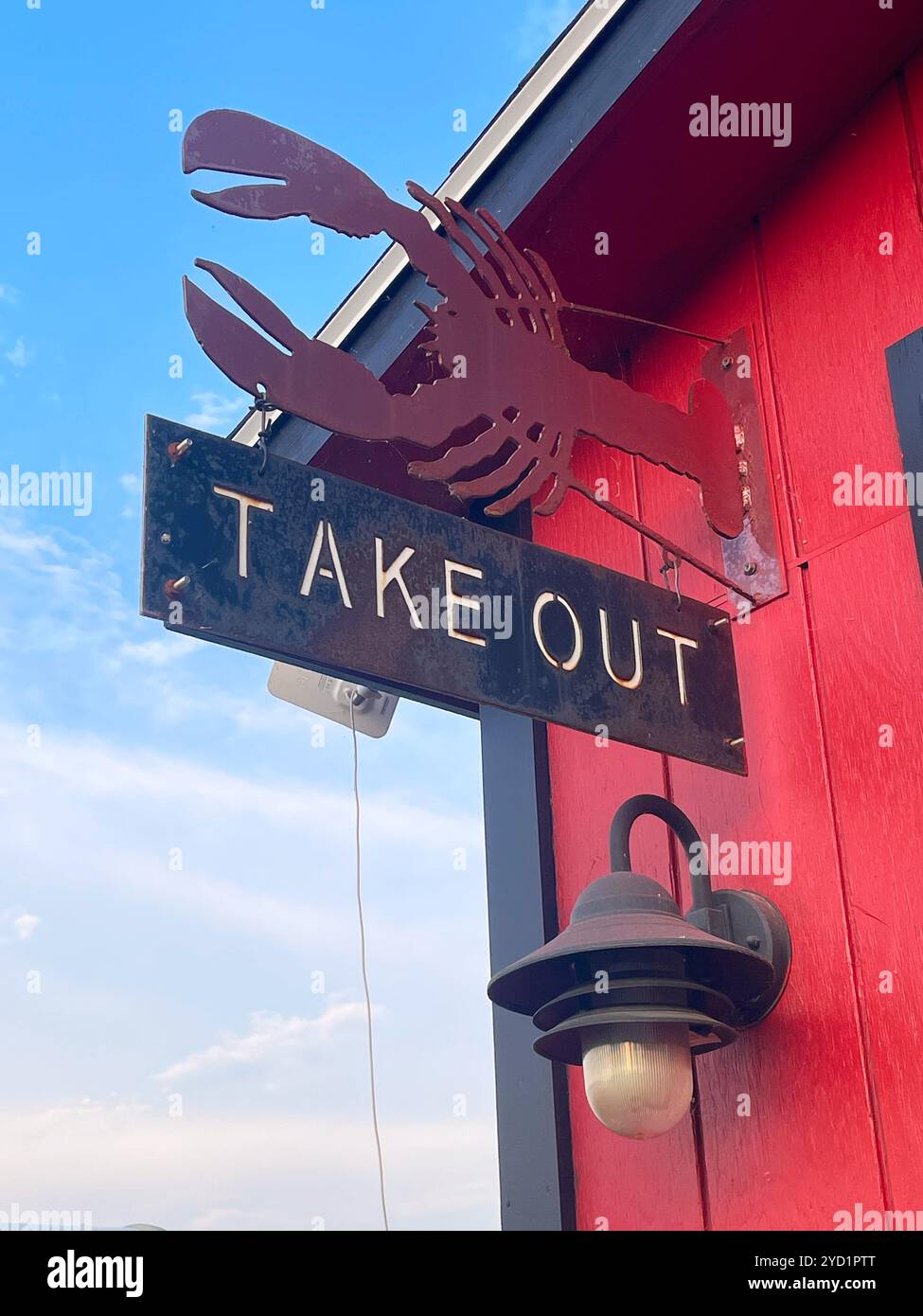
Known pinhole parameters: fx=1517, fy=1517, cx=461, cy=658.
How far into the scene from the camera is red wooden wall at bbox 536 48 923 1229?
2463 mm

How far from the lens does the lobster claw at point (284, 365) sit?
7.16 feet

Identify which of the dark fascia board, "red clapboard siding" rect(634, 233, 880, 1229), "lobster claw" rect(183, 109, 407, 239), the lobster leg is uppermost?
Result: the dark fascia board

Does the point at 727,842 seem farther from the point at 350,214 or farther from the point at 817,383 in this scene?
the point at 350,214

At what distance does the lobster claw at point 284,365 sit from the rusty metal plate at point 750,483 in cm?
90

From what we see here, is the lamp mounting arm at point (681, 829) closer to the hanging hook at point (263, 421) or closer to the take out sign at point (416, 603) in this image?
the take out sign at point (416, 603)

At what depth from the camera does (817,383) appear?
2941 mm

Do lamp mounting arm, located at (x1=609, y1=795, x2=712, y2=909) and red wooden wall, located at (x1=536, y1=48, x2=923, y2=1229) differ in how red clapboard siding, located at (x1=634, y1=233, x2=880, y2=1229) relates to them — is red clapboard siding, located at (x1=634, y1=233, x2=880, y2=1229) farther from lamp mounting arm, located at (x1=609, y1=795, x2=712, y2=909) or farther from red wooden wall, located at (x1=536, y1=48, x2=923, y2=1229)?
lamp mounting arm, located at (x1=609, y1=795, x2=712, y2=909)

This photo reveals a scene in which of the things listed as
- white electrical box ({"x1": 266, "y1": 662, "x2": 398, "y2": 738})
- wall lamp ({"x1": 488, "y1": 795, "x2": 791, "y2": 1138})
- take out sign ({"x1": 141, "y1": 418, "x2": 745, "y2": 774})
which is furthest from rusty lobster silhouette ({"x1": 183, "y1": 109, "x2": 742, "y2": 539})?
white electrical box ({"x1": 266, "y1": 662, "x2": 398, "y2": 738})

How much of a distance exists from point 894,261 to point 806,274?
23cm

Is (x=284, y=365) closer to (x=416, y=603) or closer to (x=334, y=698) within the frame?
(x=416, y=603)

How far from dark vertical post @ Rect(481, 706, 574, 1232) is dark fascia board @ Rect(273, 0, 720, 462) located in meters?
0.95

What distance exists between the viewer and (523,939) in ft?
10.9
